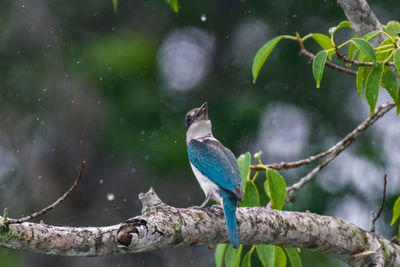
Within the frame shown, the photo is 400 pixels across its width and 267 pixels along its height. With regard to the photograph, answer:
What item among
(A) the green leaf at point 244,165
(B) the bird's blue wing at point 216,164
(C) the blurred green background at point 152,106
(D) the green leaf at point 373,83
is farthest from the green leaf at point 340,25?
(C) the blurred green background at point 152,106

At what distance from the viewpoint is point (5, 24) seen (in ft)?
26.0

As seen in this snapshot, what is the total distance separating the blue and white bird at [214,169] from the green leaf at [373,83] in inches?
26.7

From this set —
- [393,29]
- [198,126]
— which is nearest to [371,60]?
[393,29]

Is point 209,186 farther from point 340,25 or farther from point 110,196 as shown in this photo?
point 110,196

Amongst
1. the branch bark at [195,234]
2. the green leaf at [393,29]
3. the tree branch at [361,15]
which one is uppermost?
the tree branch at [361,15]

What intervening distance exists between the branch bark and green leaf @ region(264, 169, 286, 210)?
0.57 feet

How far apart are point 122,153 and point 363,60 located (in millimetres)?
4428

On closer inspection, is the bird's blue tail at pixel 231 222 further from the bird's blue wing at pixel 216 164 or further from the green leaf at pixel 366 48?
the green leaf at pixel 366 48

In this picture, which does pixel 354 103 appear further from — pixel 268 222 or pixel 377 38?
pixel 268 222

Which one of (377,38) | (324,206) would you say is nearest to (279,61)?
(324,206)

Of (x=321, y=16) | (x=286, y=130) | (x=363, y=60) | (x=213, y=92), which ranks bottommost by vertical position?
(x=363, y=60)

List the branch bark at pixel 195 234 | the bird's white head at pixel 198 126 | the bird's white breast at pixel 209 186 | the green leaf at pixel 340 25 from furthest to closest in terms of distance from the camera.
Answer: the bird's white head at pixel 198 126, the bird's white breast at pixel 209 186, the green leaf at pixel 340 25, the branch bark at pixel 195 234

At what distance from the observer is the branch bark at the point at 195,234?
2396 millimetres

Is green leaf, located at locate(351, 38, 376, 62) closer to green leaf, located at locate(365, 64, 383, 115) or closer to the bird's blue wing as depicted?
green leaf, located at locate(365, 64, 383, 115)
